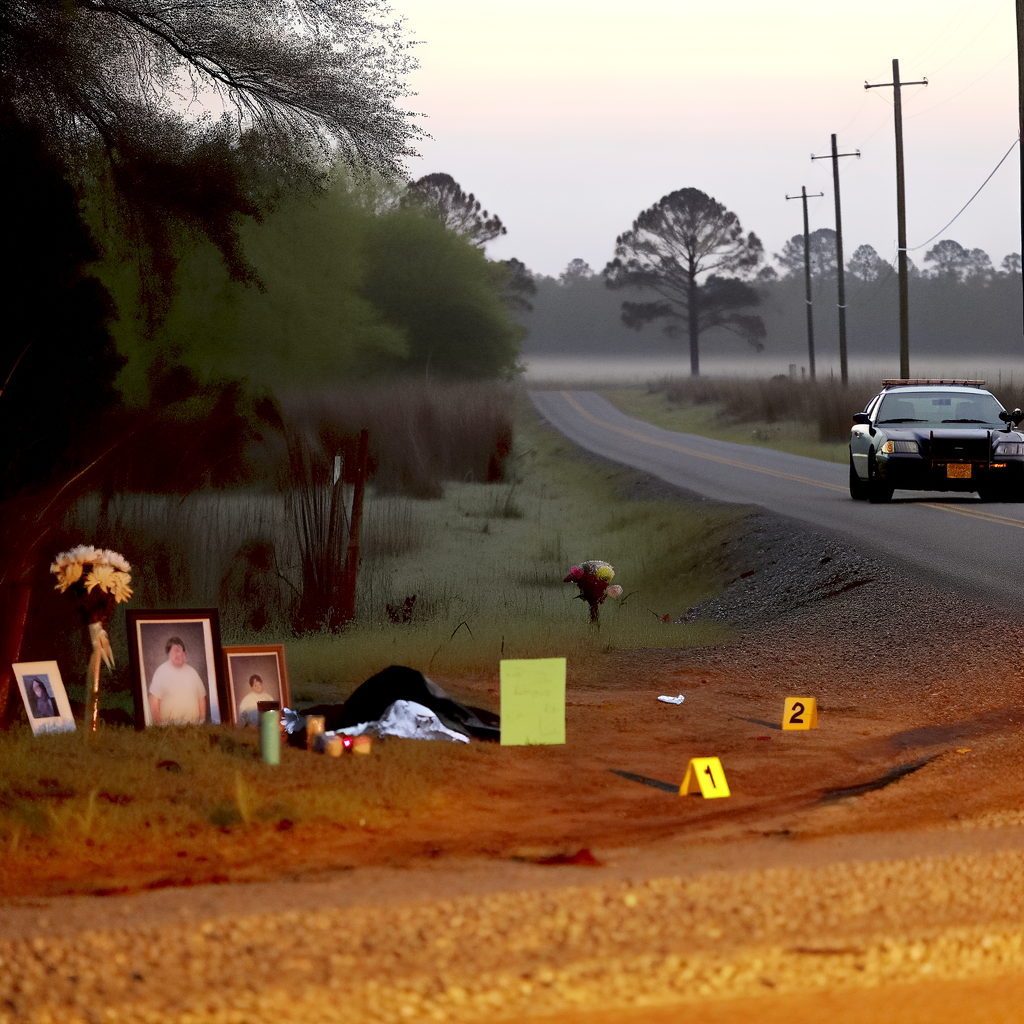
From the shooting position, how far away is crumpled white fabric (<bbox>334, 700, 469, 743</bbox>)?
7281 mm

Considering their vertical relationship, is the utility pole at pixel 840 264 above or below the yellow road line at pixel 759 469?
above

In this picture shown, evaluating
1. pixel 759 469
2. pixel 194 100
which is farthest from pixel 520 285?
pixel 194 100

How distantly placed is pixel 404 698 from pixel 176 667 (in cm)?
118

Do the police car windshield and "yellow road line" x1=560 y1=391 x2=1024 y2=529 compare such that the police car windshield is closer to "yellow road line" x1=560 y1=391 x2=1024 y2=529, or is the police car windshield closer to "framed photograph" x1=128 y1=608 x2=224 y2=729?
"yellow road line" x1=560 y1=391 x2=1024 y2=529

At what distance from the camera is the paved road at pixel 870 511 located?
13359 mm

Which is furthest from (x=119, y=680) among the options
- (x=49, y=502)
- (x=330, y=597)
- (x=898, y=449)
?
(x=898, y=449)

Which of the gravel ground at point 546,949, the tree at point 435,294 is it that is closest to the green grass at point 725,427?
the tree at point 435,294

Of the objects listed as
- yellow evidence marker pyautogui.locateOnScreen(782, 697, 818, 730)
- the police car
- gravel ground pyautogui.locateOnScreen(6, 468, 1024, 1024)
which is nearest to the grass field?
gravel ground pyautogui.locateOnScreen(6, 468, 1024, 1024)

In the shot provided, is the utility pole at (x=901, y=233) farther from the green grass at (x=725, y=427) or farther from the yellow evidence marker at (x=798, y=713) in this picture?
the yellow evidence marker at (x=798, y=713)

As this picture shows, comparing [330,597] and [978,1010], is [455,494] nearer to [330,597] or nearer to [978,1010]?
[330,597]

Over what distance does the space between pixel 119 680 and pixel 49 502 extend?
4.64ft

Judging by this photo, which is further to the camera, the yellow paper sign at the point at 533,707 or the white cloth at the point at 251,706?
the white cloth at the point at 251,706

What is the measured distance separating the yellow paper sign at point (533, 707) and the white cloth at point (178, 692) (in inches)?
60.2

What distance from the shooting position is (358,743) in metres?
6.84
